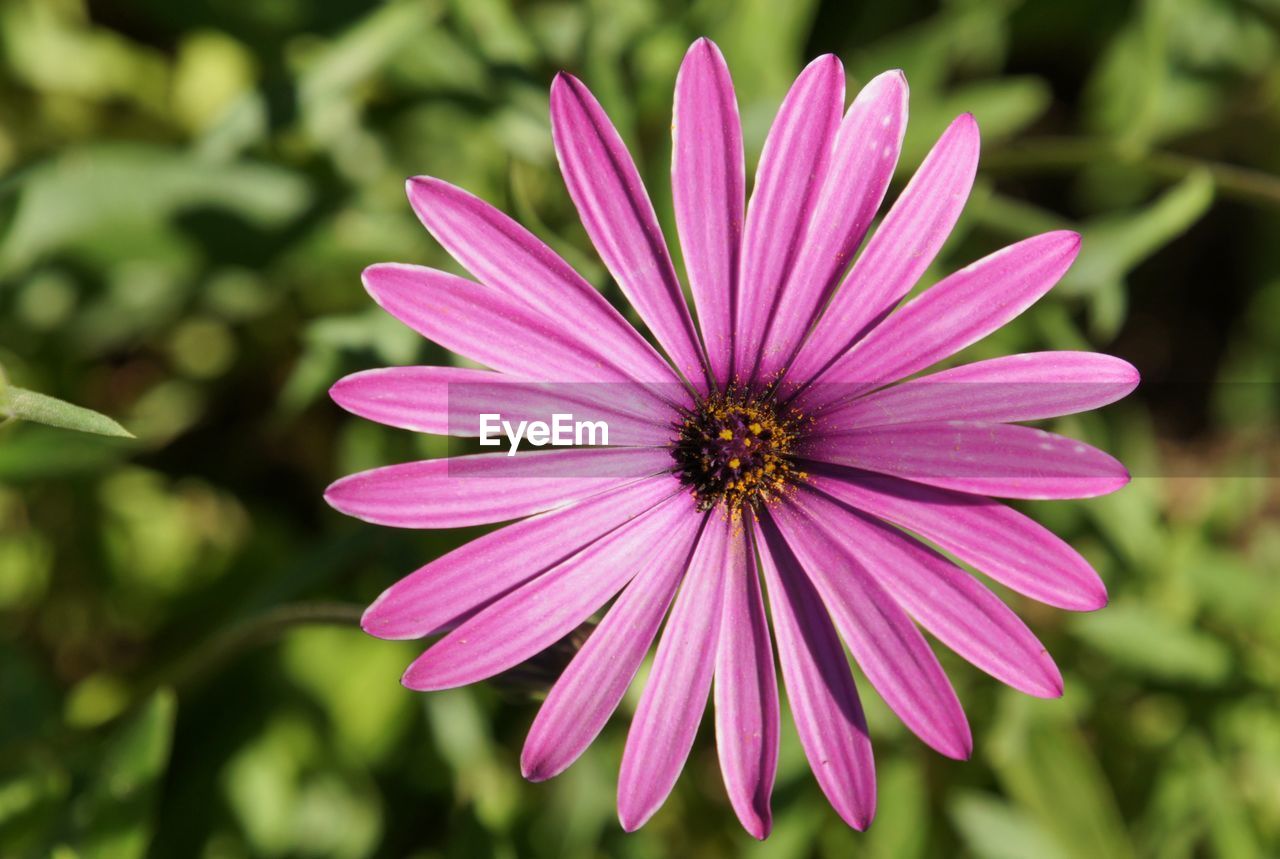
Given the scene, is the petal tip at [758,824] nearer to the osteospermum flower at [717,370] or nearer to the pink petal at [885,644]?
the osteospermum flower at [717,370]

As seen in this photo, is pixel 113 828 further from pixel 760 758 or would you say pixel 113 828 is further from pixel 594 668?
pixel 760 758

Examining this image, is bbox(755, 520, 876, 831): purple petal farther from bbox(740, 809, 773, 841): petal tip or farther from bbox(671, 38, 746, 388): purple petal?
bbox(671, 38, 746, 388): purple petal


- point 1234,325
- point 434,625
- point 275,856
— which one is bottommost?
point 275,856

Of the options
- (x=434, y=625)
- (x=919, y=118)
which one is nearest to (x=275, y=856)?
(x=434, y=625)

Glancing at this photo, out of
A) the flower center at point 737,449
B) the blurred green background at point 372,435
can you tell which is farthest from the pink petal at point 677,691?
Answer: the blurred green background at point 372,435

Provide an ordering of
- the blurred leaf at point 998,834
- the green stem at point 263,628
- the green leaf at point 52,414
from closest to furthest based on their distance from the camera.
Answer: the green leaf at point 52,414
the green stem at point 263,628
the blurred leaf at point 998,834

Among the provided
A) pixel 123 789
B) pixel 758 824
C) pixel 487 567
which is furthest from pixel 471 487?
pixel 123 789
